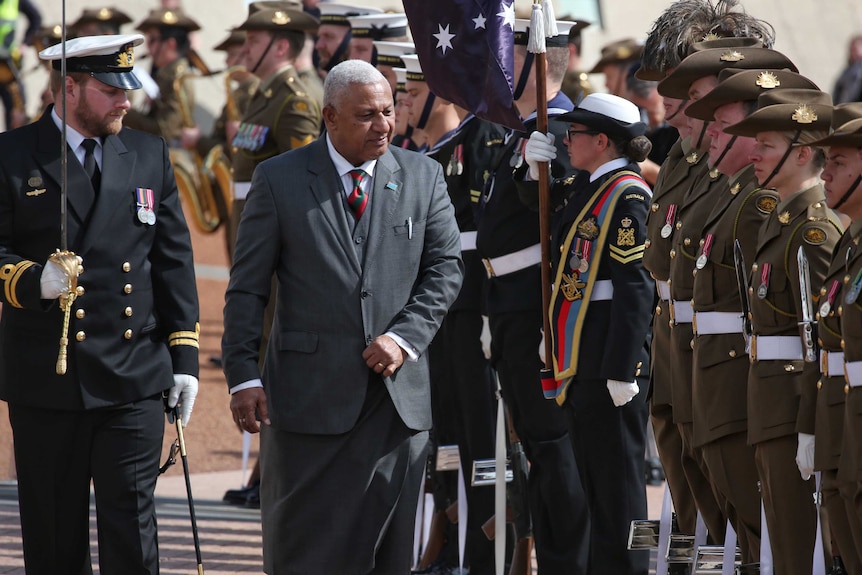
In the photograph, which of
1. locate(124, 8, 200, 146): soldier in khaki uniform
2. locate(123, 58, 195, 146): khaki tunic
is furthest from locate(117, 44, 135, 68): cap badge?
locate(123, 58, 195, 146): khaki tunic

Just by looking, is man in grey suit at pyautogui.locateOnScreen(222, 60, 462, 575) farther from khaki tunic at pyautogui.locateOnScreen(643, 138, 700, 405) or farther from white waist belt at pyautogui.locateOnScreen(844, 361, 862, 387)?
white waist belt at pyautogui.locateOnScreen(844, 361, 862, 387)

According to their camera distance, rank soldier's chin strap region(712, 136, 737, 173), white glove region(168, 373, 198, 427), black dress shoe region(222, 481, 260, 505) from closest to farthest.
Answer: soldier's chin strap region(712, 136, 737, 173) → white glove region(168, 373, 198, 427) → black dress shoe region(222, 481, 260, 505)

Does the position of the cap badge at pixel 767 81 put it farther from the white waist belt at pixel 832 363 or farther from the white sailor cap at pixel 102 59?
the white sailor cap at pixel 102 59

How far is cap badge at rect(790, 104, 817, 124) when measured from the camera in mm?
5121

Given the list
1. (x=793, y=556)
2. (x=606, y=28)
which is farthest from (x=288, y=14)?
(x=606, y=28)

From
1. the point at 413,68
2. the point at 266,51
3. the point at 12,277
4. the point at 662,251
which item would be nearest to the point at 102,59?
the point at 12,277

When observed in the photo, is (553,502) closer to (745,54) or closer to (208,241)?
(745,54)

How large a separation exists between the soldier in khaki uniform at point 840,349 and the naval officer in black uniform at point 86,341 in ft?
7.53

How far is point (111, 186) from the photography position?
18.4 feet

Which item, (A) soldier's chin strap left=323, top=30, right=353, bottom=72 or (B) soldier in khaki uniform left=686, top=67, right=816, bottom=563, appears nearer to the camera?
(B) soldier in khaki uniform left=686, top=67, right=816, bottom=563

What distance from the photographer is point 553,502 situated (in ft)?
21.2

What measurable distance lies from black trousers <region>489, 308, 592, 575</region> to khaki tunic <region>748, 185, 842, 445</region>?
1.32m

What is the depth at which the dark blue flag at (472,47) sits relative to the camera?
6.19 metres

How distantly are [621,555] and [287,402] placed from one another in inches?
61.8
